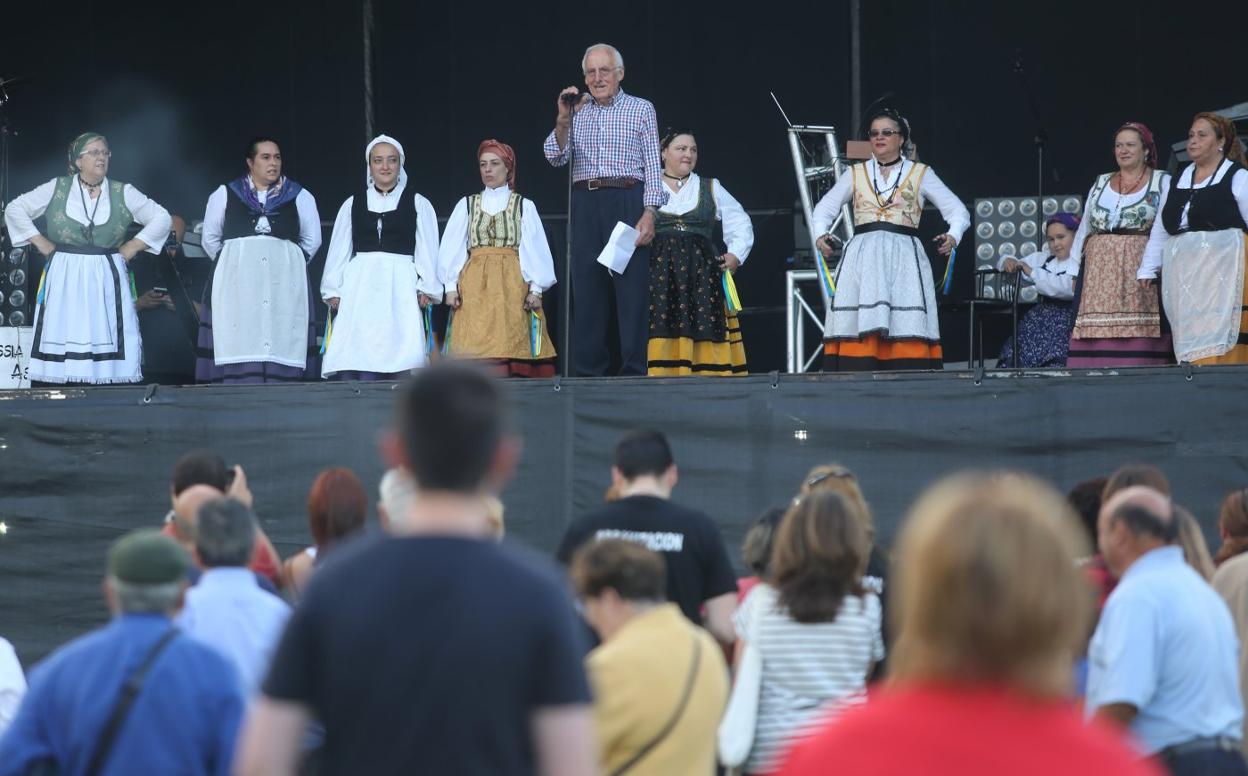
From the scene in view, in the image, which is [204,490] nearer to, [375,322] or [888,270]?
[375,322]

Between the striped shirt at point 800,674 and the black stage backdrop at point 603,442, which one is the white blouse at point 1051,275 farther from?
the striped shirt at point 800,674

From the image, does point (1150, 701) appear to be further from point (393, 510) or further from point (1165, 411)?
point (1165, 411)

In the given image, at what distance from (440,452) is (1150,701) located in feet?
5.58

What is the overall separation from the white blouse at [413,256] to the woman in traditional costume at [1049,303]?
285cm

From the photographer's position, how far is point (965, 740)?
1.38m

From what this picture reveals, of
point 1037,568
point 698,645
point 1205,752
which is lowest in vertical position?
point 1205,752

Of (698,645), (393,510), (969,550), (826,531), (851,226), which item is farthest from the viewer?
(851,226)

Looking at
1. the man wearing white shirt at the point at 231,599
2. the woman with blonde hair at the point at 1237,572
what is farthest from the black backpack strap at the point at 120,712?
the woman with blonde hair at the point at 1237,572

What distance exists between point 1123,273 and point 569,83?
375 cm

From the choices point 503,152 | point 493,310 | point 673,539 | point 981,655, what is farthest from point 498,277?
point 981,655

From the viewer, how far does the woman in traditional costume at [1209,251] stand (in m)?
6.28

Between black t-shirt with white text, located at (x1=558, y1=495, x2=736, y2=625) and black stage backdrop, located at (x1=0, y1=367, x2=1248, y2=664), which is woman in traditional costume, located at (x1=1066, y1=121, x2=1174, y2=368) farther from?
black t-shirt with white text, located at (x1=558, y1=495, x2=736, y2=625)

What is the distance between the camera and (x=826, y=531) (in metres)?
3.17

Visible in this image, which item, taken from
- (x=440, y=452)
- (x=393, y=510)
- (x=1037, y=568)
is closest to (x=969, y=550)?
(x=1037, y=568)
